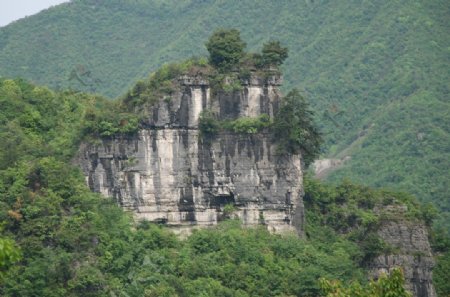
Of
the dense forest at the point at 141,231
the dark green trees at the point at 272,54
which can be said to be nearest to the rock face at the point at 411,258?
the dense forest at the point at 141,231

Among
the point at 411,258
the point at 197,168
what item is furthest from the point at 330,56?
the point at 197,168

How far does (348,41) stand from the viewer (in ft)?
292

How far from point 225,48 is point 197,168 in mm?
4237

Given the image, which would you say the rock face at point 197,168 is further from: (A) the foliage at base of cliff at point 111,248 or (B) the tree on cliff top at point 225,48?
(B) the tree on cliff top at point 225,48

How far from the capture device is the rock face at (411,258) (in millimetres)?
50156

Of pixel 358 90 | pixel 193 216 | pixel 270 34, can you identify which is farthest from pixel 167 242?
pixel 270 34

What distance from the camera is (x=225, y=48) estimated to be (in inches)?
1970

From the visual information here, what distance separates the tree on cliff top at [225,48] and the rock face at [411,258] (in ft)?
26.1

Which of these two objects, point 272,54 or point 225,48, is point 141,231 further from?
point 272,54

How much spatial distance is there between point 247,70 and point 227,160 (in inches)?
123

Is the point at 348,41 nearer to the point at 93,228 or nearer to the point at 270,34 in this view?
the point at 270,34

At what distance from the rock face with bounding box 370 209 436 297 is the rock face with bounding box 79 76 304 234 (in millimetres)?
3391

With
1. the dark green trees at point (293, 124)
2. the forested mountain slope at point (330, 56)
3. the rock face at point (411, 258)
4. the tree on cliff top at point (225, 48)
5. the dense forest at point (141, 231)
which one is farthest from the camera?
the forested mountain slope at point (330, 56)

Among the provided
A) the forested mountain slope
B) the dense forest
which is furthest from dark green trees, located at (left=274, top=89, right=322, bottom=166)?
the forested mountain slope
